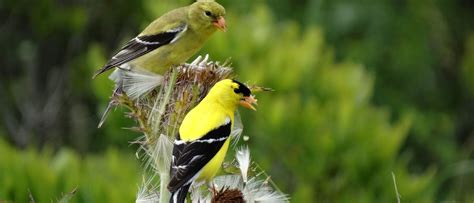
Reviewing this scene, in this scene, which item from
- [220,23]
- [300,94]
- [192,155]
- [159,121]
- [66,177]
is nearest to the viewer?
[159,121]

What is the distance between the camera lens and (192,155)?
2.99 m

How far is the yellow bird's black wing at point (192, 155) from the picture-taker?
287 centimetres

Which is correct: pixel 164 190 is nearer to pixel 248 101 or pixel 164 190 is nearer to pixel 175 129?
pixel 175 129

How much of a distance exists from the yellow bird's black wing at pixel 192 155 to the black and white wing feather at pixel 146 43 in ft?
1.86

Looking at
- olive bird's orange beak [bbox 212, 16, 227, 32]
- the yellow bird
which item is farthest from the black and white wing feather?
the yellow bird

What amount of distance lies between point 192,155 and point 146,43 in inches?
29.9

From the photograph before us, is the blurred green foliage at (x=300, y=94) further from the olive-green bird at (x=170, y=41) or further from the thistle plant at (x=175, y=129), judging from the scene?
the thistle plant at (x=175, y=129)

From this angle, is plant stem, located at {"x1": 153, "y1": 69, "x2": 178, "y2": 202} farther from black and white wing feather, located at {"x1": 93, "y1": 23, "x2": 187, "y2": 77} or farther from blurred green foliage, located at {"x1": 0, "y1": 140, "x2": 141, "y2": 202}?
blurred green foliage, located at {"x1": 0, "y1": 140, "x2": 141, "y2": 202}

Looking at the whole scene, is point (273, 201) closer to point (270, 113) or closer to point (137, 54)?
point (137, 54)

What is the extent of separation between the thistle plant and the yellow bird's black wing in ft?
0.10

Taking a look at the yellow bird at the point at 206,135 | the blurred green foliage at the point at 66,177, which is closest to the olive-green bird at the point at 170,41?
the yellow bird at the point at 206,135

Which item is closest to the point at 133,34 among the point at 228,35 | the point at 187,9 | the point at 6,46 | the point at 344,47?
the point at 6,46

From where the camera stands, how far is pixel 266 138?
614 cm

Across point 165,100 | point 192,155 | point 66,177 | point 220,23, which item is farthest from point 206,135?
point 66,177
